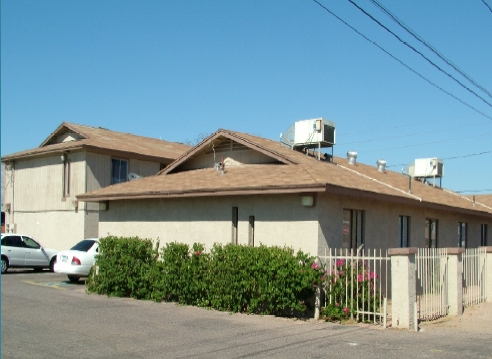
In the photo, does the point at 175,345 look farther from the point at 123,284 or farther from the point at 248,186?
the point at 123,284

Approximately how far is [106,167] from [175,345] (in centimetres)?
1750

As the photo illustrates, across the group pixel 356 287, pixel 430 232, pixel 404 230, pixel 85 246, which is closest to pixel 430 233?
pixel 430 232

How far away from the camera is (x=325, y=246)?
12.7m

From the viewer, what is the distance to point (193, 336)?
9867 mm

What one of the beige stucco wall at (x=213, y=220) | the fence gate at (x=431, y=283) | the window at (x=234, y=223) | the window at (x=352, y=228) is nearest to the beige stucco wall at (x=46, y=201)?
the beige stucco wall at (x=213, y=220)

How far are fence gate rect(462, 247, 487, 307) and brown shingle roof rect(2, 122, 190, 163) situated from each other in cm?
1598

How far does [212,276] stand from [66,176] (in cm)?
1447

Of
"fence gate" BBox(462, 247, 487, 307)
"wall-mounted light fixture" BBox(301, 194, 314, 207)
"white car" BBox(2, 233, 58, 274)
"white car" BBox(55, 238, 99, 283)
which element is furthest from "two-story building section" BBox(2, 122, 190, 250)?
"fence gate" BBox(462, 247, 487, 307)

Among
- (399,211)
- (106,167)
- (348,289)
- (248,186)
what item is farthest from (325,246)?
(106,167)

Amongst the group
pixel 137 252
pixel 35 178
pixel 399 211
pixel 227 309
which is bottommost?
pixel 227 309

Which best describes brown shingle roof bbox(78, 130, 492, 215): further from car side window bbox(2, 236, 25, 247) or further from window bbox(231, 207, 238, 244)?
car side window bbox(2, 236, 25, 247)

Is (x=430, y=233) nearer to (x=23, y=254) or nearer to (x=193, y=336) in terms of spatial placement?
(x=193, y=336)

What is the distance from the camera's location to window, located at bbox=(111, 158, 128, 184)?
85.1 ft

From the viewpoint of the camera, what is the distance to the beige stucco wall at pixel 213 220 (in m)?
12.9
